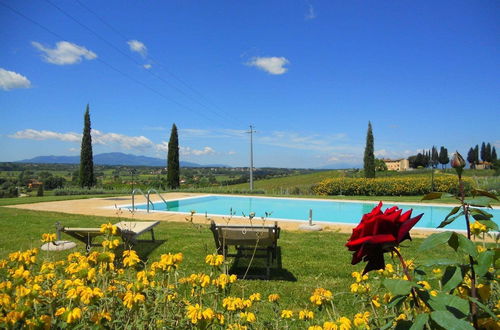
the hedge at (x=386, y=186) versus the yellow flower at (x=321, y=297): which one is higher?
the yellow flower at (x=321, y=297)

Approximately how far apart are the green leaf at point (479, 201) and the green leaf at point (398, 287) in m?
0.27

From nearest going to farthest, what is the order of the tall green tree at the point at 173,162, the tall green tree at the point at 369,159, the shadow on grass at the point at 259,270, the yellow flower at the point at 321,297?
the yellow flower at the point at 321,297 → the shadow on grass at the point at 259,270 → the tall green tree at the point at 369,159 → the tall green tree at the point at 173,162

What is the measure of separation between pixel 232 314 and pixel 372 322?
58 cm

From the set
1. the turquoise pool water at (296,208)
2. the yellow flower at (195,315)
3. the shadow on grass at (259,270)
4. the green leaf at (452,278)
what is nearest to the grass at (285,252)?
the shadow on grass at (259,270)

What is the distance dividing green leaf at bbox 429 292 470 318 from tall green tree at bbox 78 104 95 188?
72.7 feet

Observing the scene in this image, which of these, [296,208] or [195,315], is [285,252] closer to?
[195,315]

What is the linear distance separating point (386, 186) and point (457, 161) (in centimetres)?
1747

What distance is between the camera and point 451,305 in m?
0.68

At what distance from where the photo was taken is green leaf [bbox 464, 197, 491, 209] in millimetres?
732

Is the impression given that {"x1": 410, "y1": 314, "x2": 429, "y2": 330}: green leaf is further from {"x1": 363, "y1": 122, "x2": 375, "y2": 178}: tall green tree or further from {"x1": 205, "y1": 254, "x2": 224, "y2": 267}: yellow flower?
{"x1": 363, "y1": 122, "x2": 375, "y2": 178}: tall green tree

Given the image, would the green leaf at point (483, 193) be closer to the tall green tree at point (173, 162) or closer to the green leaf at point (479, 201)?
the green leaf at point (479, 201)

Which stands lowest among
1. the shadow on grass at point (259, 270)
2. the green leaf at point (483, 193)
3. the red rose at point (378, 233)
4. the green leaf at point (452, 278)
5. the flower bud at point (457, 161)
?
the shadow on grass at point (259, 270)

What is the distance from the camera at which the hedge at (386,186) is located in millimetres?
16484

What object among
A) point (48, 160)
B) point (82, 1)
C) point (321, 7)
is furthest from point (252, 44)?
point (48, 160)
